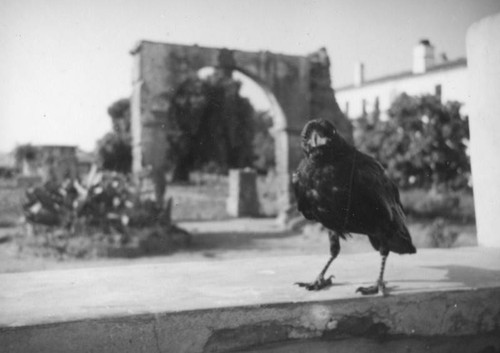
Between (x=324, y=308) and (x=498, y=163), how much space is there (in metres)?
2.03

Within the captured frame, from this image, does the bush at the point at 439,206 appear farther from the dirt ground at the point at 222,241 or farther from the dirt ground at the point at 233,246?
the dirt ground at the point at 233,246

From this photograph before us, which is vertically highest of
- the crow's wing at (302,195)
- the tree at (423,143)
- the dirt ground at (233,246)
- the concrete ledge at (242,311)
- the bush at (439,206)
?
the tree at (423,143)

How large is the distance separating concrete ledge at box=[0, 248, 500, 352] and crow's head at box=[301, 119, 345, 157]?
0.62 meters

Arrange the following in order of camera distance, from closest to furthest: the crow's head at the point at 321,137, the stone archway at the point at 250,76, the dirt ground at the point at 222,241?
the crow's head at the point at 321,137
the dirt ground at the point at 222,241
the stone archway at the point at 250,76

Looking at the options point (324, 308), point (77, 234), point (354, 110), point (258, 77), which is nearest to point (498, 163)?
point (324, 308)

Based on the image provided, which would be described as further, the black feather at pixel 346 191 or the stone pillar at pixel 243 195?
the stone pillar at pixel 243 195

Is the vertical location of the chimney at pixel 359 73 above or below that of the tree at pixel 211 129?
above

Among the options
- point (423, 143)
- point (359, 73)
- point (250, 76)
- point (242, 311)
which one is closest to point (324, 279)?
point (242, 311)

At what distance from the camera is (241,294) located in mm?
2252

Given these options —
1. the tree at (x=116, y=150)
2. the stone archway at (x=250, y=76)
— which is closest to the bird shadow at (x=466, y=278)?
the stone archway at (x=250, y=76)

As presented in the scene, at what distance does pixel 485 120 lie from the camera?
3654mm

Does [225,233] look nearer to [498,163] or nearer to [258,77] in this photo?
[258,77]

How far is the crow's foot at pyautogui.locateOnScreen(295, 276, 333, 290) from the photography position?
7.74 feet

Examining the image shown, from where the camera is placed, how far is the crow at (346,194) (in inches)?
92.0
